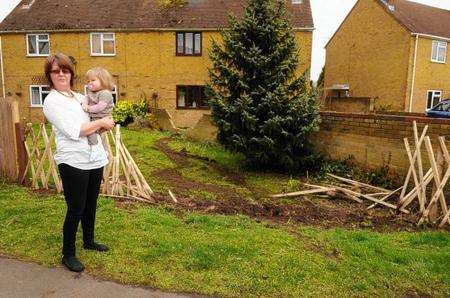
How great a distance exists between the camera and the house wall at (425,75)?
23500 millimetres

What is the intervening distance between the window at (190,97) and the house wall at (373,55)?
35.2 ft

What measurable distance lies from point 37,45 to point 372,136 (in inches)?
803

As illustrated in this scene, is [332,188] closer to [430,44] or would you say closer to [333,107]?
[333,107]

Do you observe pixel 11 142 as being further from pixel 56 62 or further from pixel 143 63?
pixel 143 63

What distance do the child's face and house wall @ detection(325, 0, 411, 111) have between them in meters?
21.8

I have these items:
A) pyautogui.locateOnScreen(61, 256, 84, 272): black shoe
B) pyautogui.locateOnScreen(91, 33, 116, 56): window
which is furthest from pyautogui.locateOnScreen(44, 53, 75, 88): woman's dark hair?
pyautogui.locateOnScreen(91, 33, 116, 56): window

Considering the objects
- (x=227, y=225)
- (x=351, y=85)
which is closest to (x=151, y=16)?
(x=351, y=85)

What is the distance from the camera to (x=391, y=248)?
491cm

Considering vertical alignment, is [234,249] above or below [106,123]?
below

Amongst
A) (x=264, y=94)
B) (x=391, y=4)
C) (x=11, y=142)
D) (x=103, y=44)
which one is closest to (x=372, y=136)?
(x=264, y=94)

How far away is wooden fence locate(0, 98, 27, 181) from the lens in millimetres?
7195

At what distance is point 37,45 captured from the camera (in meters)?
22.5

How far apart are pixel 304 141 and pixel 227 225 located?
19.0 ft

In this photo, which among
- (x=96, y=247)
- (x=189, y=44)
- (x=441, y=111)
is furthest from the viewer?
(x=189, y=44)
